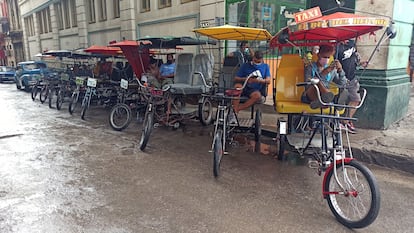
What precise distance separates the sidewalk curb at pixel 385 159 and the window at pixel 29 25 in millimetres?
34985

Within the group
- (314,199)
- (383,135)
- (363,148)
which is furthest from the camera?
(383,135)

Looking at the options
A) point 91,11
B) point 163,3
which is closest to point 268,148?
point 163,3

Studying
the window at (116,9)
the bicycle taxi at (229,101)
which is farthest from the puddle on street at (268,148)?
the window at (116,9)

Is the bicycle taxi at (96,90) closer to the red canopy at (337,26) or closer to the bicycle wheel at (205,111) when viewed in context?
the bicycle wheel at (205,111)

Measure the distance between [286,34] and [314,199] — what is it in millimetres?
2491

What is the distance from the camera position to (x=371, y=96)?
7.02 meters

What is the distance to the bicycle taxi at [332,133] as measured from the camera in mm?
3512

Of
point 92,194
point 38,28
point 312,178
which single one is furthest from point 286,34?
point 38,28

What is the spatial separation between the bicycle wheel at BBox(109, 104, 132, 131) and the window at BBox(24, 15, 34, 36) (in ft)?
98.0

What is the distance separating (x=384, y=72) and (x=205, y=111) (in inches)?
174

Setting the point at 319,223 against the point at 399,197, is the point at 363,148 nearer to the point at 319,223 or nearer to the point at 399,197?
the point at 399,197

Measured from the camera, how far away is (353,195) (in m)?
3.57

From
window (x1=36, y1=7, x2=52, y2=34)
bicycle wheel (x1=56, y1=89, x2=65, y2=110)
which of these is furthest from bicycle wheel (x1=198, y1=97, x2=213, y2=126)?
window (x1=36, y1=7, x2=52, y2=34)

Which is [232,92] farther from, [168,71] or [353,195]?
[168,71]
